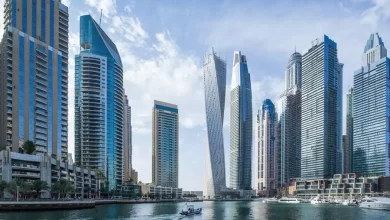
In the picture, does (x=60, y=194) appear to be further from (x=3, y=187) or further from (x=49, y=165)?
(x=3, y=187)

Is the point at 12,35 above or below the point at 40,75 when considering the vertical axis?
above

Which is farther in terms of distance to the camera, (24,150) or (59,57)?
(59,57)

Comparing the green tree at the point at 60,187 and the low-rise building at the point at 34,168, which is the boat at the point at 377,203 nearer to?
the green tree at the point at 60,187

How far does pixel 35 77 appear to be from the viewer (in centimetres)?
15875

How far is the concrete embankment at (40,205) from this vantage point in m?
101

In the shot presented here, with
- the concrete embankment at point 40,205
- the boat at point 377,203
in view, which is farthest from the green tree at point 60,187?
the boat at point 377,203

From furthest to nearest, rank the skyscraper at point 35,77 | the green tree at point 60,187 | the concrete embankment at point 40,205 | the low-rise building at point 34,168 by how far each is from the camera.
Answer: the skyscraper at point 35,77 → the green tree at point 60,187 → the low-rise building at point 34,168 → the concrete embankment at point 40,205

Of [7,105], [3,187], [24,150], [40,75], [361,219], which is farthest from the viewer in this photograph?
[40,75]

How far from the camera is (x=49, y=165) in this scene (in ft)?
464

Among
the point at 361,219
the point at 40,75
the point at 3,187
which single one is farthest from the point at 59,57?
the point at 361,219

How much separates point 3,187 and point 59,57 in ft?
250

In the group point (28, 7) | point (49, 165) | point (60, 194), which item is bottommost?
point (60, 194)

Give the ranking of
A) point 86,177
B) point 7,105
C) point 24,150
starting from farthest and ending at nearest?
1. point 86,177
2. point 7,105
3. point 24,150

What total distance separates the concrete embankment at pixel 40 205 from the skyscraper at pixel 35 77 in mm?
40886
